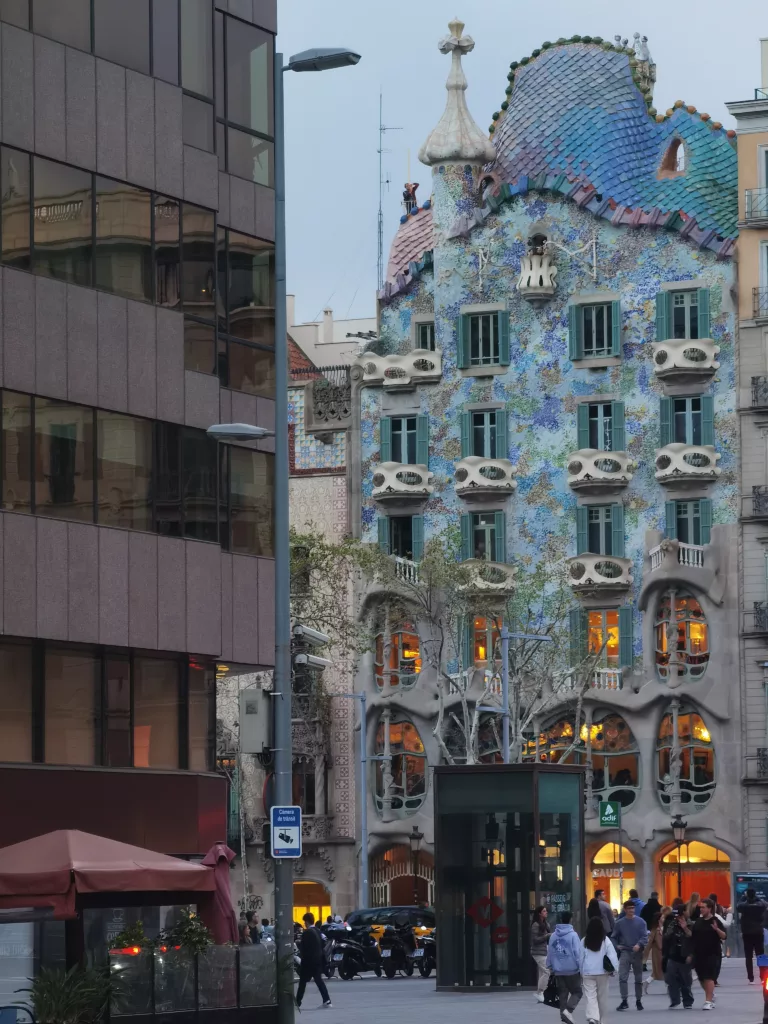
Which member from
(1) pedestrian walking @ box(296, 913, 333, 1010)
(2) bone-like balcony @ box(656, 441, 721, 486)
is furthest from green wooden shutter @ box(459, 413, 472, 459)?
(1) pedestrian walking @ box(296, 913, 333, 1010)

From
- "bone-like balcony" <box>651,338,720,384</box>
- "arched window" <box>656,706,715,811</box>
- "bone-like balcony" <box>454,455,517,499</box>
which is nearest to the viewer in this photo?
"arched window" <box>656,706,715,811</box>

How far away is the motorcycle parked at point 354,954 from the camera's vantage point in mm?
50875

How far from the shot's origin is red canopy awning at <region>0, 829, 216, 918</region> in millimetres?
22688

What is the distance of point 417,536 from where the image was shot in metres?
70.4

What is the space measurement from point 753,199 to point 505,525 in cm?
1216

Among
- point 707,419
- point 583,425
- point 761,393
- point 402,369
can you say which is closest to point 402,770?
point 583,425

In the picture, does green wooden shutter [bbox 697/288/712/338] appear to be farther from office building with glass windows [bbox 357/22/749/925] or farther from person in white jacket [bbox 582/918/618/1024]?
person in white jacket [bbox 582/918/618/1024]

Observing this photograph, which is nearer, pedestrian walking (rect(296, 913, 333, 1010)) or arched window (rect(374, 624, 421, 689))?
pedestrian walking (rect(296, 913, 333, 1010))

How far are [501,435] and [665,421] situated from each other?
531cm

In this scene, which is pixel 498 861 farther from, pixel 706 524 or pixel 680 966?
pixel 706 524

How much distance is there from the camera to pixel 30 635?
2944cm

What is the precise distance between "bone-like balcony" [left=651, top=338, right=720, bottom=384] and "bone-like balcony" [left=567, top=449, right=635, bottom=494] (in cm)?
288

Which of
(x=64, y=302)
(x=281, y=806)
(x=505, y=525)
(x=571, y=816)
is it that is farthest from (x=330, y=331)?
(x=281, y=806)

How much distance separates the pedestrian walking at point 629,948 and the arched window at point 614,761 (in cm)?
3096
